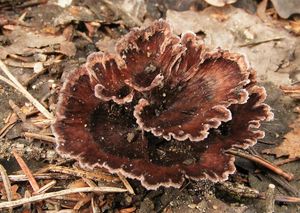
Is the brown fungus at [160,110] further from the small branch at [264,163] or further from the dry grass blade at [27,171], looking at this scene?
the dry grass blade at [27,171]

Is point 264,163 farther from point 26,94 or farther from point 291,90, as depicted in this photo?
point 26,94

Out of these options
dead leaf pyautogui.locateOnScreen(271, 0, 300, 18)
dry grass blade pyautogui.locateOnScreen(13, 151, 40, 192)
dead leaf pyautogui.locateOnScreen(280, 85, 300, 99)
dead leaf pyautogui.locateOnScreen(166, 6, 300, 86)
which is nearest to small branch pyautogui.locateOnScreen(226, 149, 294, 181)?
dead leaf pyautogui.locateOnScreen(280, 85, 300, 99)

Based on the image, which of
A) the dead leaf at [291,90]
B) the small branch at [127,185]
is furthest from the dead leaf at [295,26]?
the small branch at [127,185]

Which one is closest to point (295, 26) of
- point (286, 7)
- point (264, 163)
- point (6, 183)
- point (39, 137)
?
point (286, 7)

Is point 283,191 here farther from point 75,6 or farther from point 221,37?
point 75,6

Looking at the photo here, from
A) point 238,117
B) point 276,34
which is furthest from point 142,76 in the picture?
point 276,34
